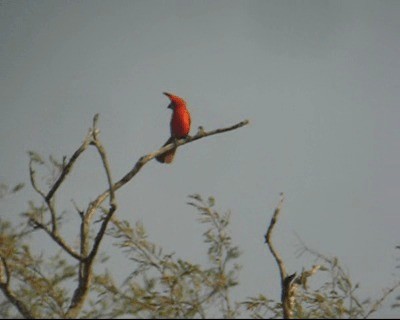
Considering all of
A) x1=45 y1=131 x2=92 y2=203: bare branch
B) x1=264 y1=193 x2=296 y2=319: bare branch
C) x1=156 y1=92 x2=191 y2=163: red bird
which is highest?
x1=156 y1=92 x2=191 y2=163: red bird

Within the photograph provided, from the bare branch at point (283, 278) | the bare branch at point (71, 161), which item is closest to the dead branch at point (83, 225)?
the bare branch at point (71, 161)

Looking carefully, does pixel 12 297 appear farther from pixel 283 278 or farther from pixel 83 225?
pixel 283 278

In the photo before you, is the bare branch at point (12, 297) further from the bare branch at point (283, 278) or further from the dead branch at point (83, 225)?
the bare branch at point (283, 278)

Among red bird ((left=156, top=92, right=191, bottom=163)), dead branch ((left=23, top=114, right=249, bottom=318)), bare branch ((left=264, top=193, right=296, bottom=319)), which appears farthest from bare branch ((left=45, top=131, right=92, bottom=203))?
red bird ((left=156, top=92, right=191, bottom=163))

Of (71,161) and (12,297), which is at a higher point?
(71,161)

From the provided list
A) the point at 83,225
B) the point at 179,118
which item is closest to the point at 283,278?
the point at 83,225

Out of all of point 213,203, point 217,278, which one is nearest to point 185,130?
point 213,203

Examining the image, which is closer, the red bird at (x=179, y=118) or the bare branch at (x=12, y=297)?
the bare branch at (x=12, y=297)

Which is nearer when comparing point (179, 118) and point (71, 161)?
point (71, 161)

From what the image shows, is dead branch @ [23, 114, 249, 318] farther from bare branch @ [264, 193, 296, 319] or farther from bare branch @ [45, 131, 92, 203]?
bare branch @ [264, 193, 296, 319]

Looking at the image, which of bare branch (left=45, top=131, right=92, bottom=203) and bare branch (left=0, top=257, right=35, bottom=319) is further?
bare branch (left=0, top=257, right=35, bottom=319)

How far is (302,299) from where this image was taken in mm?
4582

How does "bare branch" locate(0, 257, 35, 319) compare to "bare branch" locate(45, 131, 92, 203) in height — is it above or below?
below

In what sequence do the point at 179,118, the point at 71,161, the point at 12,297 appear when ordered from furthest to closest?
1. the point at 179,118
2. the point at 12,297
3. the point at 71,161
